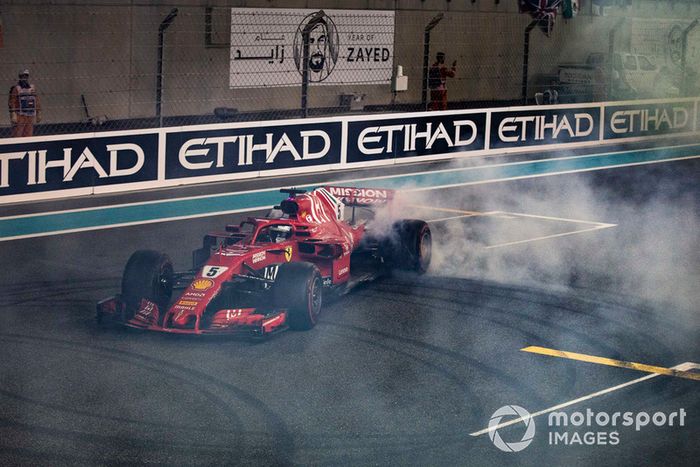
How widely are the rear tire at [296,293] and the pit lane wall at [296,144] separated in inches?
236

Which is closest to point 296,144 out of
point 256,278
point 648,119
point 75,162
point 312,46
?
point 75,162

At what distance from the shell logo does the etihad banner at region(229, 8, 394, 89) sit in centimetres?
1376

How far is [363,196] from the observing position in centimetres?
A: 1262

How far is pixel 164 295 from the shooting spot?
1023cm

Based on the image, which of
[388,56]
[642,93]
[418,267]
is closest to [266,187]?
[418,267]

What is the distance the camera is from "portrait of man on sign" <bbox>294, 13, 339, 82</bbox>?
25188mm

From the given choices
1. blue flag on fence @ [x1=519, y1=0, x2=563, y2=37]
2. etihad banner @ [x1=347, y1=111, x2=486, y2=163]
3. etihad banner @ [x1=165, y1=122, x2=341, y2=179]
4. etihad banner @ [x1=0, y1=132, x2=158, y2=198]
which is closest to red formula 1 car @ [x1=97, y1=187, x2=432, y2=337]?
etihad banner @ [x1=0, y1=132, x2=158, y2=198]

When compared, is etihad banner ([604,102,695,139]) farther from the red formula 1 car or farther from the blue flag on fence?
the red formula 1 car

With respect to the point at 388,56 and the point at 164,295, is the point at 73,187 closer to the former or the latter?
the point at 164,295

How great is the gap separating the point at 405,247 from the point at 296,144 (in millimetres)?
6466

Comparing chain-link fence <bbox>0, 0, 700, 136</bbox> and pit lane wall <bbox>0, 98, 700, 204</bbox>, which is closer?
pit lane wall <bbox>0, 98, 700, 204</bbox>

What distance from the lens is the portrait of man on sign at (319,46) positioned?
25.2 meters

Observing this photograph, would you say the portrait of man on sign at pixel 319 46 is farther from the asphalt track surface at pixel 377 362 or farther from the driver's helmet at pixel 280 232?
the driver's helmet at pixel 280 232

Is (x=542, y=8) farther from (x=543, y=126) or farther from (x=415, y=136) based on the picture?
(x=415, y=136)
